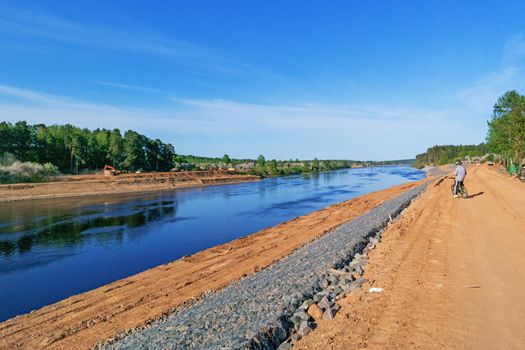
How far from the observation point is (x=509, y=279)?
873 cm

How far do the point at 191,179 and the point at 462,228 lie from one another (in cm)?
8091

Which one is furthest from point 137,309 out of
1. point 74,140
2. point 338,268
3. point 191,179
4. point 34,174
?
point 74,140

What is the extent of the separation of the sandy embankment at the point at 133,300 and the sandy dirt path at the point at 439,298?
6.00 m

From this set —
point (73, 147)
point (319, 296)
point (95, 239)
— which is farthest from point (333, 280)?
point (73, 147)

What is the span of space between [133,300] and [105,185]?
207ft

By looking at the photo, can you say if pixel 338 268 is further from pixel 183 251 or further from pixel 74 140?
pixel 74 140

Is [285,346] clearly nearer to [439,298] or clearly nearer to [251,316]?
[251,316]

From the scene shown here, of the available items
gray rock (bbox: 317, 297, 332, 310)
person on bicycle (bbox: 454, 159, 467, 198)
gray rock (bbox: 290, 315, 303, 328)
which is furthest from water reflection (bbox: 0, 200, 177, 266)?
person on bicycle (bbox: 454, 159, 467, 198)

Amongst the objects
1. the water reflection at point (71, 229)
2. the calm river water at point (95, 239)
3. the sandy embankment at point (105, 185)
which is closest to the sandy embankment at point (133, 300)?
the calm river water at point (95, 239)

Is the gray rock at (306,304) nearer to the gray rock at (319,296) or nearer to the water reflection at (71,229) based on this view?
the gray rock at (319,296)

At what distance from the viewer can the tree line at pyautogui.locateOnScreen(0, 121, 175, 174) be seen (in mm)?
81500

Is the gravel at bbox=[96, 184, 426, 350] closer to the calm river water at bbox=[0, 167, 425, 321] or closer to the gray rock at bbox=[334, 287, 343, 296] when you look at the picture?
the gray rock at bbox=[334, 287, 343, 296]

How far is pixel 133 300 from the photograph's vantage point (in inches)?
492

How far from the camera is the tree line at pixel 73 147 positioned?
81.5m
